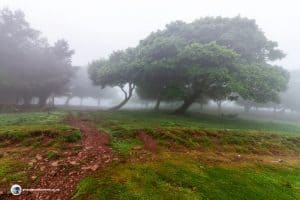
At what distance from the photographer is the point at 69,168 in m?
12.4

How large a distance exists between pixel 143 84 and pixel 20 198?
2900cm

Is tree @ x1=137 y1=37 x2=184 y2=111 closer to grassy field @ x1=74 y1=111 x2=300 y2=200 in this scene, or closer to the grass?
the grass

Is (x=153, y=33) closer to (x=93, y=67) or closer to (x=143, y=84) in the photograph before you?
(x=143, y=84)

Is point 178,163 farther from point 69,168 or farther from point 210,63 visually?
point 210,63

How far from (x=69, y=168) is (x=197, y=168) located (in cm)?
617

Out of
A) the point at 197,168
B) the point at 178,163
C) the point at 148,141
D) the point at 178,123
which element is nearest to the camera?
the point at 197,168

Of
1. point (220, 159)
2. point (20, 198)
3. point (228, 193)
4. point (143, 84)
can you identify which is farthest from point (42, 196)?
point (143, 84)

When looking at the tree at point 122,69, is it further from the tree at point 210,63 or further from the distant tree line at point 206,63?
the tree at point 210,63

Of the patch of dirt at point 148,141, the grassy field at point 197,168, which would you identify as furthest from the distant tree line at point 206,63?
the patch of dirt at point 148,141

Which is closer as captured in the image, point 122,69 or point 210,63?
point 210,63

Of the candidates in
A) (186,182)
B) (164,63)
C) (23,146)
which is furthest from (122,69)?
(186,182)

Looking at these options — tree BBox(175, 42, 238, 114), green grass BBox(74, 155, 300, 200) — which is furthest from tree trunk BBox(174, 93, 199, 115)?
green grass BBox(74, 155, 300, 200)

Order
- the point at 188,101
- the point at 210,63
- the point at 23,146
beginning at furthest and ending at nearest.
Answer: the point at 188,101, the point at 210,63, the point at 23,146

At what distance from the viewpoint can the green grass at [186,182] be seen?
1038cm
